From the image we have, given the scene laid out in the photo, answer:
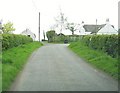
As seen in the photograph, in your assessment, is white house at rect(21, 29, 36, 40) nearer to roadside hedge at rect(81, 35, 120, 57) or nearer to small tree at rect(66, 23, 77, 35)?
small tree at rect(66, 23, 77, 35)

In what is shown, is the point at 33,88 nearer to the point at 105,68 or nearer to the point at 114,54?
the point at 105,68

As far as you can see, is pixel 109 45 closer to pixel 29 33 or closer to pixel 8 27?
pixel 29 33

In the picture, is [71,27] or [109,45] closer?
[109,45]

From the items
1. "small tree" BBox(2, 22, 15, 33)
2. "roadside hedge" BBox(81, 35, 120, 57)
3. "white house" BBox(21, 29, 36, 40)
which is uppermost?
"small tree" BBox(2, 22, 15, 33)

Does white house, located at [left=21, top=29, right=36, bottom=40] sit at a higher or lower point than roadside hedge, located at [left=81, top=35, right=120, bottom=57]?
higher

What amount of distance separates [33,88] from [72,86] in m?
1.52

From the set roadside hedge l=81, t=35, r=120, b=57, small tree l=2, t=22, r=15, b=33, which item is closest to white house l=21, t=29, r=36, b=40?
small tree l=2, t=22, r=15, b=33

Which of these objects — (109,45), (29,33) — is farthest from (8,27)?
(109,45)

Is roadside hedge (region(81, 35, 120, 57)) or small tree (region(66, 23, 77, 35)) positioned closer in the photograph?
roadside hedge (region(81, 35, 120, 57))

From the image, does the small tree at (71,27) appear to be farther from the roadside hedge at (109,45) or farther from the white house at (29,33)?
the roadside hedge at (109,45)

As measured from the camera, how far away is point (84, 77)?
14.0 m

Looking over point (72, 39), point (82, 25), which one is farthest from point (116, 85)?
point (82, 25)

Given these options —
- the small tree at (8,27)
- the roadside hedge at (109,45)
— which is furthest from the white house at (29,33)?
the roadside hedge at (109,45)

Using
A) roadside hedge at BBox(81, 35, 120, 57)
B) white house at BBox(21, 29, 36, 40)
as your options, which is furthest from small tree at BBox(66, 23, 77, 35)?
roadside hedge at BBox(81, 35, 120, 57)
